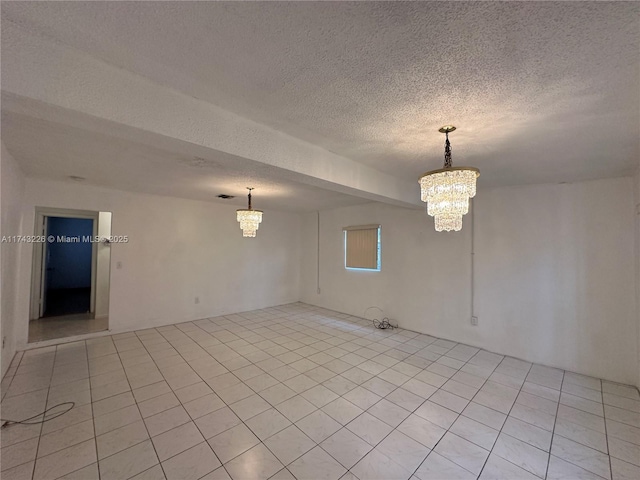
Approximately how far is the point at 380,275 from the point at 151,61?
462 centimetres

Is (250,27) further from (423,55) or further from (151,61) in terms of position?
(423,55)

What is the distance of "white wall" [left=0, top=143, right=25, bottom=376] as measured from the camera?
239cm

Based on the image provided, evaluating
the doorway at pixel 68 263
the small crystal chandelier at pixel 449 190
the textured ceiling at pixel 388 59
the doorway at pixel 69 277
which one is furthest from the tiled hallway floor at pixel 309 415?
the doorway at pixel 68 263

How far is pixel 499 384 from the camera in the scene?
282 centimetres

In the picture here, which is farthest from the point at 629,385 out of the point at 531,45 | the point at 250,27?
the point at 250,27

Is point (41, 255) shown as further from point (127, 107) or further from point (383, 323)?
point (383, 323)

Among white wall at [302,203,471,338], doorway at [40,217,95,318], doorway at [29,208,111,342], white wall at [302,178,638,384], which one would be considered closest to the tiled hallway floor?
white wall at [302,178,638,384]

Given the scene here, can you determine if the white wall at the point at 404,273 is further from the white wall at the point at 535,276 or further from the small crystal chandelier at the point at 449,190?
the small crystal chandelier at the point at 449,190

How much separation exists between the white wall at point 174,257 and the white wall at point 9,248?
1.22ft

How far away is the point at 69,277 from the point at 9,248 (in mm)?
6916

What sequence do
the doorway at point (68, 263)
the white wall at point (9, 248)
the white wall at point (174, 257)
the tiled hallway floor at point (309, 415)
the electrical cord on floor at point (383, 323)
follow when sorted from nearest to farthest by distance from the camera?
the tiled hallway floor at point (309, 415) → the white wall at point (9, 248) → the white wall at point (174, 257) → the electrical cord on floor at point (383, 323) → the doorway at point (68, 263)

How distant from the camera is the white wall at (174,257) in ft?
12.9

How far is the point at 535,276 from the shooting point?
11.2ft

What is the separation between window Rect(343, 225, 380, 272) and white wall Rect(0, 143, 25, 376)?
4877mm
